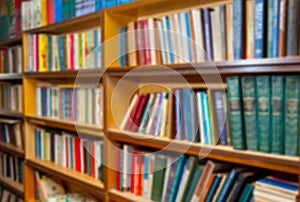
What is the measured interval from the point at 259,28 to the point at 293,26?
107mm

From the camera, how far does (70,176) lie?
187cm

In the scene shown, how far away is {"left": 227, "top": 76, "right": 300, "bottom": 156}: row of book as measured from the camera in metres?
1.02

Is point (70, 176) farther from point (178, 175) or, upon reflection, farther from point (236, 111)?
point (236, 111)

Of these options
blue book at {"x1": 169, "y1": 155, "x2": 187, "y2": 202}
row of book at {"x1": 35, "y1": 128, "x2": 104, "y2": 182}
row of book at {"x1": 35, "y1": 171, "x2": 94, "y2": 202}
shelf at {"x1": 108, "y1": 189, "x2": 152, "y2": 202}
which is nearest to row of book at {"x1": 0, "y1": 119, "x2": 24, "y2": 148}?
row of book at {"x1": 35, "y1": 128, "x2": 104, "y2": 182}

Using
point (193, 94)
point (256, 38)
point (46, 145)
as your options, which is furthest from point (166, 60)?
point (46, 145)

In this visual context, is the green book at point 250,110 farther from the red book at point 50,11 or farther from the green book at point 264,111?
the red book at point 50,11

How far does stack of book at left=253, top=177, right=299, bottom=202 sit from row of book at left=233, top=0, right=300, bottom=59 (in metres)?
0.41

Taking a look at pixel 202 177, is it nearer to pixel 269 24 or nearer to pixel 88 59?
pixel 269 24

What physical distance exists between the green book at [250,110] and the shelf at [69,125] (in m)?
0.79

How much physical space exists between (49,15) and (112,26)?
24.8 inches

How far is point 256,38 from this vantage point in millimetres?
1083

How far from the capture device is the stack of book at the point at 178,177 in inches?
46.4

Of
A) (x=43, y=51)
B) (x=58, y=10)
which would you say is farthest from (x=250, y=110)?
(x=43, y=51)

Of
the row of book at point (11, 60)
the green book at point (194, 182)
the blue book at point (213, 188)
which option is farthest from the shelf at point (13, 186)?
the blue book at point (213, 188)
